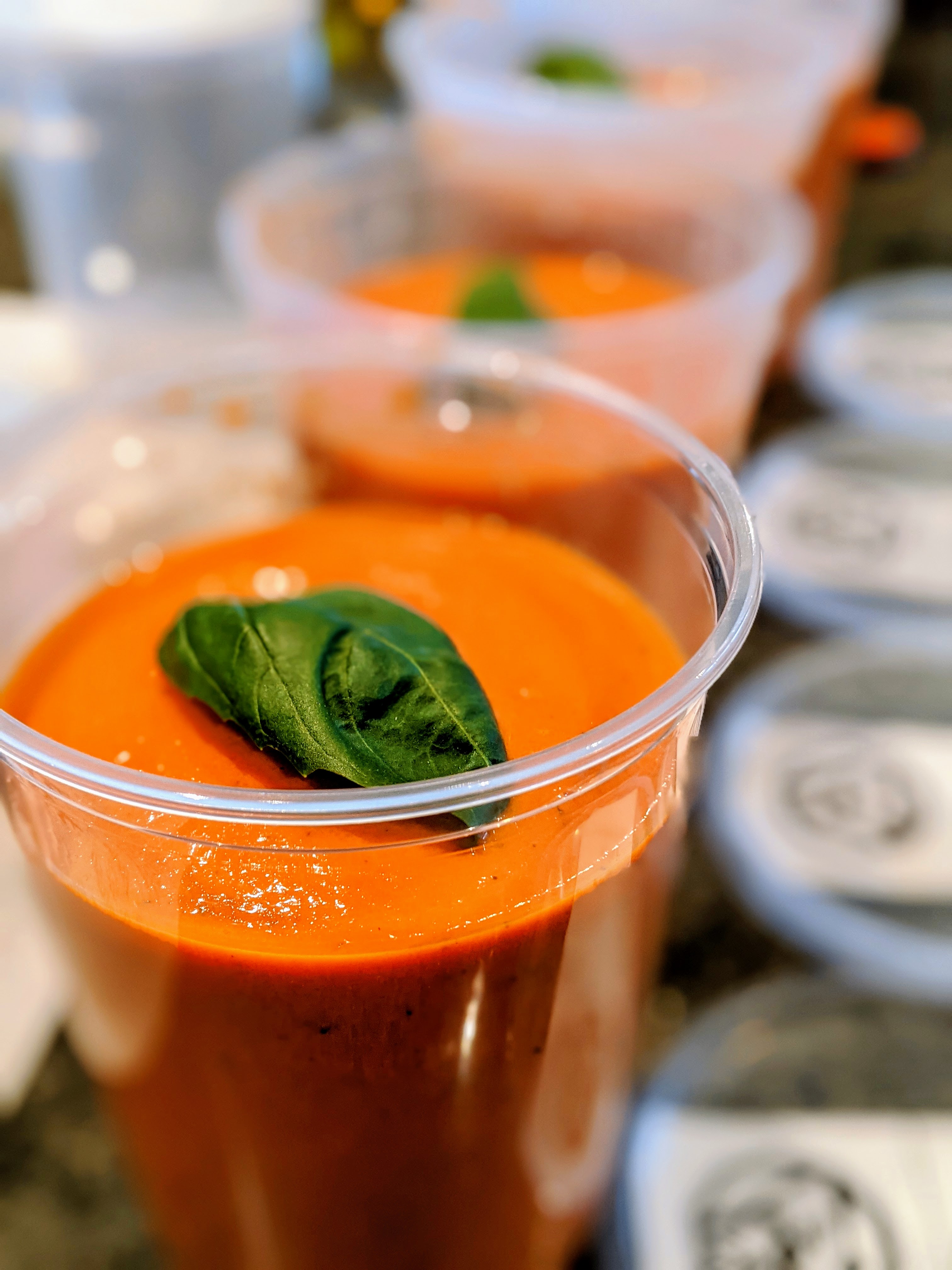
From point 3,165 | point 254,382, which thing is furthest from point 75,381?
point 254,382

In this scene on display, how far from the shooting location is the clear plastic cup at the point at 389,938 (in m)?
0.35

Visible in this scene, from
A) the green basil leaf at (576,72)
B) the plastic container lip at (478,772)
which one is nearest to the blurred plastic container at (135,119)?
the green basil leaf at (576,72)

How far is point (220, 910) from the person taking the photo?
0.37m

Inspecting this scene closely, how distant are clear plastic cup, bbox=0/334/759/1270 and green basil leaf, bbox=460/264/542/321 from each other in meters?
0.11

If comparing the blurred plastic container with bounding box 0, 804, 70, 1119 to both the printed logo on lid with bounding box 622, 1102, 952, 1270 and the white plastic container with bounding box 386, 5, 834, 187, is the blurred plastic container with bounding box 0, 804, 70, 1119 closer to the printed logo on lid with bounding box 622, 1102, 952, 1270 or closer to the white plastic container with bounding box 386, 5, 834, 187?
the printed logo on lid with bounding box 622, 1102, 952, 1270

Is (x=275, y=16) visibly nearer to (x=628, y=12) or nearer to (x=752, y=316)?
(x=628, y=12)

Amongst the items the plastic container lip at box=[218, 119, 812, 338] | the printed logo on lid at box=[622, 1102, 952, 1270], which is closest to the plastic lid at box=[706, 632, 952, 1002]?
the printed logo on lid at box=[622, 1102, 952, 1270]

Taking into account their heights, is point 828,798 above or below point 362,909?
below

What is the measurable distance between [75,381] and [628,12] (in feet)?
2.39

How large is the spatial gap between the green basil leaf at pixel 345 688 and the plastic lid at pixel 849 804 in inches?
15.6

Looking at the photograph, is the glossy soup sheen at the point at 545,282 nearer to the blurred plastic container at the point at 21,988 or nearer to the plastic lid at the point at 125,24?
the plastic lid at the point at 125,24

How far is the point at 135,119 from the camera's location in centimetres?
104

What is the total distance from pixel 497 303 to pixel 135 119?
0.51 metres

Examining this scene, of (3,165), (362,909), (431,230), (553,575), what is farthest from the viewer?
(3,165)
